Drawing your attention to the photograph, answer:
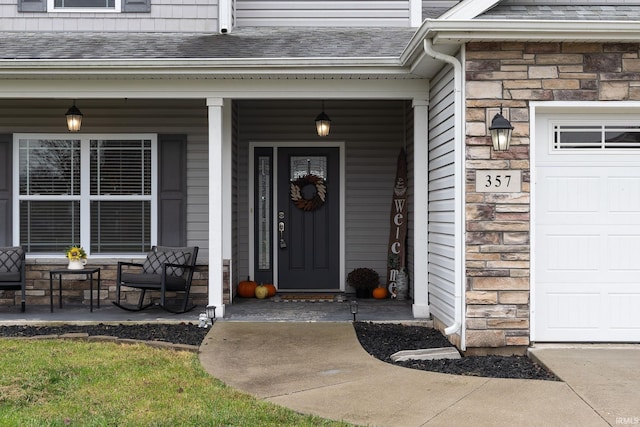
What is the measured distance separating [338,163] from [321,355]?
12.7ft

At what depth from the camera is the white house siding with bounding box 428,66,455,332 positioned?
19.5 ft

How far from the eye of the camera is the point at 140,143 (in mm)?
8102

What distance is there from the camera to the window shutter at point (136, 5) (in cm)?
834

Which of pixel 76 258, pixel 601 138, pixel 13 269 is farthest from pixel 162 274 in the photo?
pixel 601 138

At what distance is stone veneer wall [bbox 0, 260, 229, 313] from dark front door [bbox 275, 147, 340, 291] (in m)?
1.27

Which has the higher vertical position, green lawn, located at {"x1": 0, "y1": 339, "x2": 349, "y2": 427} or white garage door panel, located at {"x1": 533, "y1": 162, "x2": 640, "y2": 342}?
white garage door panel, located at {"x1": 533, "y1": 162, "x2": 640, "y2": 342}

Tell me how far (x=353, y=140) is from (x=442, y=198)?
272 centimetres

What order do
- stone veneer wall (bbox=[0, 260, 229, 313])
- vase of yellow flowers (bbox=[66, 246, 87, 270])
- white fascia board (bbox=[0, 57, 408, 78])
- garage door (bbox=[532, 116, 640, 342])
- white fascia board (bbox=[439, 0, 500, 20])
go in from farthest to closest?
1. stone veneer wall (bbox=[0, 260, 229, 313])
2. vase of yellow flowers (bbox=[66, 246, 87, 270])
3. white fascia board (bbox=[0, 57, 408, 78])
4. garage door (bbox=[532, 116, 640, 342])
5. white fascia board (bbox=[439, 0, 500, 20])

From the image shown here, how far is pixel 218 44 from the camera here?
25.0 ft

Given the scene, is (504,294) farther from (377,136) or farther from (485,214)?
(377,136)

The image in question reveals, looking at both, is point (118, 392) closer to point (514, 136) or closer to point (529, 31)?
point (514, 136)

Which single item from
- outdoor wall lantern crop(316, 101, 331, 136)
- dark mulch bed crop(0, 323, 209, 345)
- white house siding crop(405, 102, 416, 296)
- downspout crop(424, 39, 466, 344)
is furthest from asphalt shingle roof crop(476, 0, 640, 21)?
dark mulch bed crop(0, 323, 209, 345)

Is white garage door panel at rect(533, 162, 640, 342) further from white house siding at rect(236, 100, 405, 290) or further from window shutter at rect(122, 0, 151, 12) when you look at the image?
window shutter at rect(122, 0, 151, 12)

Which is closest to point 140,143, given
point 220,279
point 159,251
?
point 159,251
